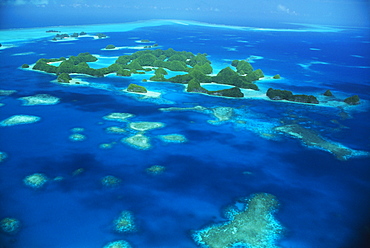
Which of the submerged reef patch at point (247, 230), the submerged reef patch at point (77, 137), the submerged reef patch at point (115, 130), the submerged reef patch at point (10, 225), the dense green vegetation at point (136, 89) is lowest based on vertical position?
the submerged reef patch at point (247, 230)

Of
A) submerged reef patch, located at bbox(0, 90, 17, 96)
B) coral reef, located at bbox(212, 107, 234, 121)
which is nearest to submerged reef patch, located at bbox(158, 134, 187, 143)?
coral reef, located at bbox(212, 107, 234, 121)

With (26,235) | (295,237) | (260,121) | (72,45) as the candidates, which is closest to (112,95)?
(260,121)

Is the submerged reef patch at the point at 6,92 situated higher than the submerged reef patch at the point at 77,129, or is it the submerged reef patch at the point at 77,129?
the submerged reef patch at the point at 6,92

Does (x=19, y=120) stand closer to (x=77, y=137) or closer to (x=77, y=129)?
(x=77, y=129)

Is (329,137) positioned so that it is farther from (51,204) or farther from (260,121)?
(51,204)

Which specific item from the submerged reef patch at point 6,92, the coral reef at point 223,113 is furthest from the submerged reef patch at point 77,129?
the submerged reef patch at point 6,92

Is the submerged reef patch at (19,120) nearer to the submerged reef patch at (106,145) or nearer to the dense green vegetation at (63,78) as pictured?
the submerged reef patch at (106,145)
